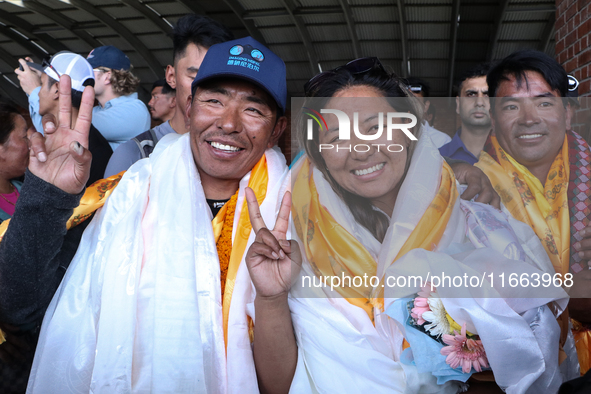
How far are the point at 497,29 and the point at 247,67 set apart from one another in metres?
7.94

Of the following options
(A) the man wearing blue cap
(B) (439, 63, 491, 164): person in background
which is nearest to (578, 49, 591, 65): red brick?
(B) (439, 63, 491, 164): person in background

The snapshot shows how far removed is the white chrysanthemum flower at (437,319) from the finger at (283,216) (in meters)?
0.50

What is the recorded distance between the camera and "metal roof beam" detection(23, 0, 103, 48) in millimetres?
9477

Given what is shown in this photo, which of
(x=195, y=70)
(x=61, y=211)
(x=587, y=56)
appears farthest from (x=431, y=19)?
(x=61, y=211)

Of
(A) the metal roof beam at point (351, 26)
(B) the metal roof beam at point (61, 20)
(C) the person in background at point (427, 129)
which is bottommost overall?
(C) the person in background at point (427, 129)

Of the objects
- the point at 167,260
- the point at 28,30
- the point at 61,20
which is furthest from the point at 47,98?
the point at 28,30

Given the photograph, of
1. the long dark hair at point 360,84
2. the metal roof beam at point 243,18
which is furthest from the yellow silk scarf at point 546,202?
the metal roof beam at point 243,18

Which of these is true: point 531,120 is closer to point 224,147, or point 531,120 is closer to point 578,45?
point 224,147

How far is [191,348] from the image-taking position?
1410 mm

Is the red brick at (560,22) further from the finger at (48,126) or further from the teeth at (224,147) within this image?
the finger at (48,126)

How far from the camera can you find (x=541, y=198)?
175 cm

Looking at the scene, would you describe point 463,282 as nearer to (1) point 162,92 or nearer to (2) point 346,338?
(2) point 346,338

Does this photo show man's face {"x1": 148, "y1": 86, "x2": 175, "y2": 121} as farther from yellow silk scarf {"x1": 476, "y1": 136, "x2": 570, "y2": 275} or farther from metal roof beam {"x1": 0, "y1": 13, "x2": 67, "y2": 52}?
metal roof beam {"x1": 0, "y1": 13, "x2": 67, "y2": 52}

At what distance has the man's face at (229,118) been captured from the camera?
162 cm
